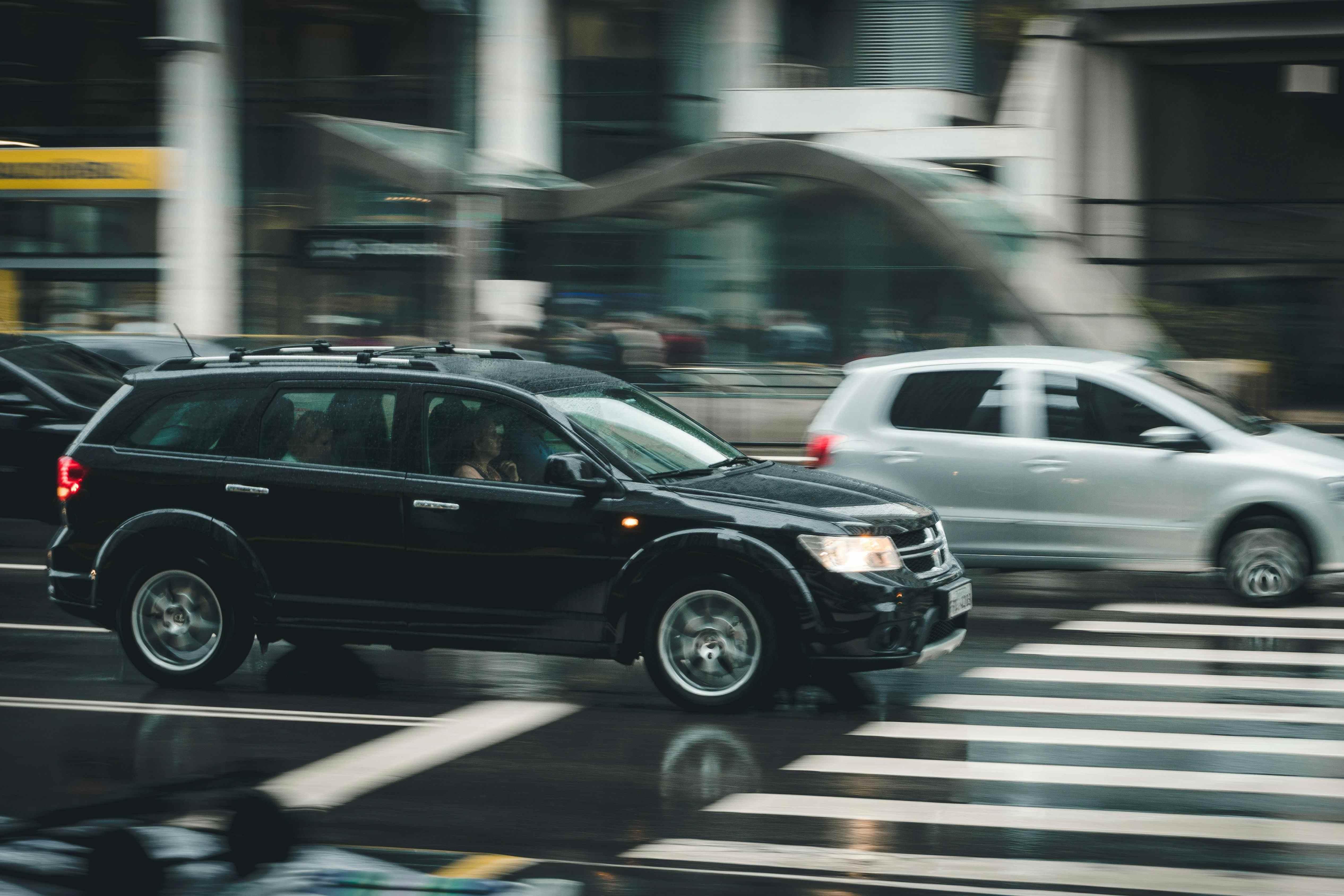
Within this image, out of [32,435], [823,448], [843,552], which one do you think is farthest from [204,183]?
[843,552]

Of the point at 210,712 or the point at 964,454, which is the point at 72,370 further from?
the point at 964,454

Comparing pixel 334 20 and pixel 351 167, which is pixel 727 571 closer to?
pixel 351 167

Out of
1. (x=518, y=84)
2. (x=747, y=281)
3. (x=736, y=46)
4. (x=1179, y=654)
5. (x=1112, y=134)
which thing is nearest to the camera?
(x=1179, y=654)

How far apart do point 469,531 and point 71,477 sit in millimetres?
2183

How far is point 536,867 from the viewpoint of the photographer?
5273 millimetres

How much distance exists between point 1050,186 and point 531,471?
59.2 feet

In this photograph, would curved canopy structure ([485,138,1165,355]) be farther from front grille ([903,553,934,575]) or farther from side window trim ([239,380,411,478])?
side window trim ([239,380,411,478])

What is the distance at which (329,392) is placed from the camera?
8.25 meters

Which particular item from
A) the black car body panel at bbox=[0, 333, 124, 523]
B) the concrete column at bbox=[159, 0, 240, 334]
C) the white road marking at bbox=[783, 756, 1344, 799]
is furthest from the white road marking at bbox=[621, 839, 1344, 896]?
the concrete column at bbox=[159, 0, 240, 334]

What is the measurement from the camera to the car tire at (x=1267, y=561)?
10.5 metres

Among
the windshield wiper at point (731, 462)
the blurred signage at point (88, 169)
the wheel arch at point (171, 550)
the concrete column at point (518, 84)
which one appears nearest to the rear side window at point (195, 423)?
the wheel arch at point (171, 550)

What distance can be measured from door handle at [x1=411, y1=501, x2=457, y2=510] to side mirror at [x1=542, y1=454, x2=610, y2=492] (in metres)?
0.48

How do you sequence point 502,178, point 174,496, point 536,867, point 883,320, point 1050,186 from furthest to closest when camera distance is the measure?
point 502,178
point 1050,186
point 883,320
point 174,496
point 536,867

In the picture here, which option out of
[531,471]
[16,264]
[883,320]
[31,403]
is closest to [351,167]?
[16,264]
